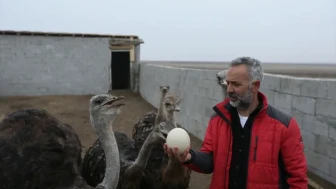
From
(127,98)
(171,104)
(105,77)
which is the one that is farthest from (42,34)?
(171,104)

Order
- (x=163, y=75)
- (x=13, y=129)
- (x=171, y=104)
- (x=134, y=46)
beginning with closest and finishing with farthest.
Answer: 1. (x=13, y=129)
2. (x=171, y=104)
3. (x=163, y=75)
4. (x=134, y=46)

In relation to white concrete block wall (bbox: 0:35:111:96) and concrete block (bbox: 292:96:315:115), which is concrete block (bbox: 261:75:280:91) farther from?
white concrete block wall (bbox: 0:35:111:96)

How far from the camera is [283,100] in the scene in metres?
5.02

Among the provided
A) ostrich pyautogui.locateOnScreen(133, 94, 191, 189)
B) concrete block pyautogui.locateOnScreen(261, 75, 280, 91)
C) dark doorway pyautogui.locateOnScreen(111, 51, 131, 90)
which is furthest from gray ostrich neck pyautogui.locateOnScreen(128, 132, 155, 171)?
dark doorway pyautogui.locateOnScreen(111, 51, 131, 90)

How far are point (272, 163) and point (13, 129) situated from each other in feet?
7.94

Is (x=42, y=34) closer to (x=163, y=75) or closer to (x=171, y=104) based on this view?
(x=163, y=75)

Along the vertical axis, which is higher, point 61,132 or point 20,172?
point 61,132

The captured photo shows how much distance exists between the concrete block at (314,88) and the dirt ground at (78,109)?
3.38 metres

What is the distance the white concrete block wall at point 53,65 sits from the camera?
46.0ft

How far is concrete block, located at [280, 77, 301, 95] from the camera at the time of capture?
4718 mm

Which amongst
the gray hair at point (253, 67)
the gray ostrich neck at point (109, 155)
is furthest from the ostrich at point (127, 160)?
the gray hair at point (253, 67)

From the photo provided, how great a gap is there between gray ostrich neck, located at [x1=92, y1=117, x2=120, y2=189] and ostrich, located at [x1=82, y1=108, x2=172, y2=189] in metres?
Answer: 0.20

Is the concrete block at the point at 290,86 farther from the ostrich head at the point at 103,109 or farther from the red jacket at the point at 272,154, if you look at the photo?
the red jacket at the point at 272,154

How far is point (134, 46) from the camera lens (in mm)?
16734
